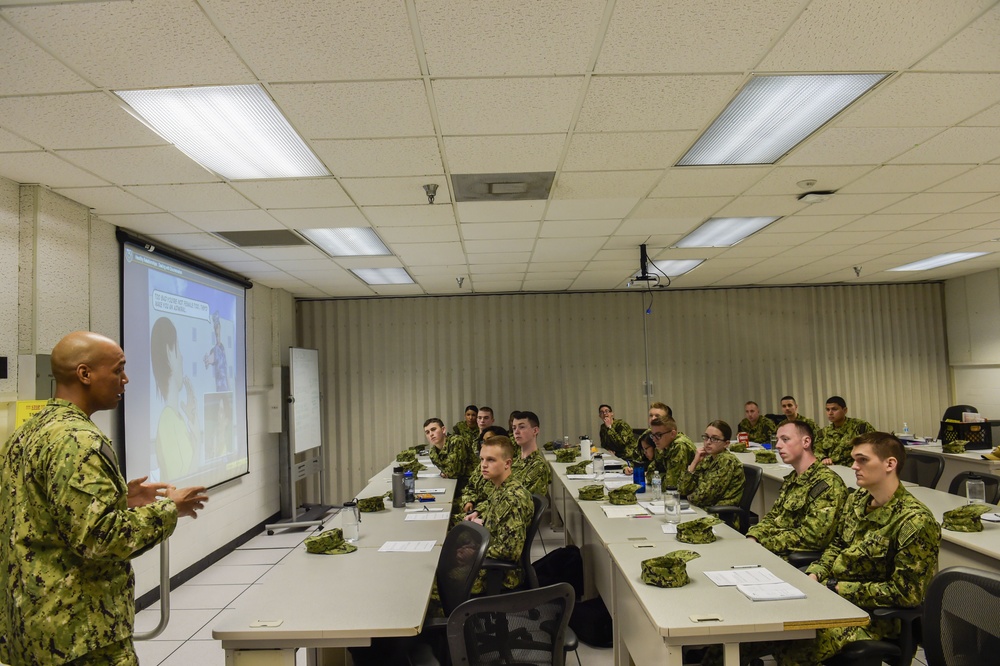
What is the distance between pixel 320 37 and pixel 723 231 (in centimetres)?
443

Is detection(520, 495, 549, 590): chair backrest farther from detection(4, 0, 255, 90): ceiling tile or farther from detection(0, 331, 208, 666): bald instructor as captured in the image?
detection(4, 0, 255, 90): ceiling tile

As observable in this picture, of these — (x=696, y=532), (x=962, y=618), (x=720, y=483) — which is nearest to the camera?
(x=962, y=618)

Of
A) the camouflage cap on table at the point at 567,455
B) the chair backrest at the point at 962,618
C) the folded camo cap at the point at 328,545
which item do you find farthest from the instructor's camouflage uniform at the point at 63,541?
the camouflage cap on table at the point at 567,455

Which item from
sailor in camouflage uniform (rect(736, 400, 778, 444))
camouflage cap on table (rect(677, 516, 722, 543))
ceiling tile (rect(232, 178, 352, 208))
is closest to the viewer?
camouflage cap on table (rect(677, 516, 722, 543))

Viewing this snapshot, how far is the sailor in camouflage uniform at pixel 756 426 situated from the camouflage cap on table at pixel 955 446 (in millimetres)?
2073

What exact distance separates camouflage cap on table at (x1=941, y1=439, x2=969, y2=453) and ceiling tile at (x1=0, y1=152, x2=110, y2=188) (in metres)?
7.88

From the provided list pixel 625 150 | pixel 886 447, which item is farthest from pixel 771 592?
pixel 625 150

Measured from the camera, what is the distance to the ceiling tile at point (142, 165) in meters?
3.29

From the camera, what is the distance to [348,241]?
5.59 m

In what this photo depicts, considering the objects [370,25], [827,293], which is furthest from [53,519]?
[827,293]

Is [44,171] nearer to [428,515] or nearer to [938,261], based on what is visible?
[428,515]

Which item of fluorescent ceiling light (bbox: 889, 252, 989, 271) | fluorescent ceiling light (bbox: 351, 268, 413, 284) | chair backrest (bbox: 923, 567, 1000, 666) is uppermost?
fluorescent ceiling light (bbox: 351, 268, 413, 284)

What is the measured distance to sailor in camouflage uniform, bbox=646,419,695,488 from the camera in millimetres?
5715

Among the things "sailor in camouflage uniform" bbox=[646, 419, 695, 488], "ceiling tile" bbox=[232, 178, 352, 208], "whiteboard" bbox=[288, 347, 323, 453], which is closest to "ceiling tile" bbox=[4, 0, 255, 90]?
"ceiling tile" bbox=[232, 178, 352, 208]
